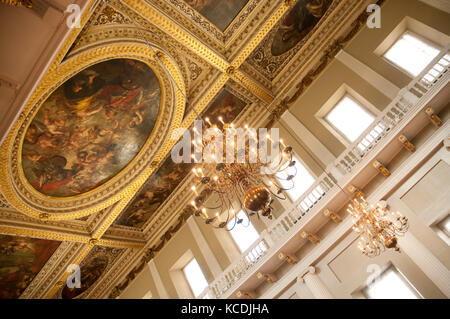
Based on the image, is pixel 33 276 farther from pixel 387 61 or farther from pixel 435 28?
pixel 435 28

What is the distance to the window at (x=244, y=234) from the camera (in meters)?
8.66

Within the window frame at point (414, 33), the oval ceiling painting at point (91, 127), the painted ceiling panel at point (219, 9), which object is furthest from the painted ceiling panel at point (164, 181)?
the window frame at point (414, 33)

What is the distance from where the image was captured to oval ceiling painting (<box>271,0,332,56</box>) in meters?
8.07

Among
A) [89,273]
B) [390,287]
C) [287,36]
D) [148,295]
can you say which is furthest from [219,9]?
[89,273]

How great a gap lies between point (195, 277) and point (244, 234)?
8.29 feet

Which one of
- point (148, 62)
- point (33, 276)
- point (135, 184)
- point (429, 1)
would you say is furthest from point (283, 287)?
point (33, 276)

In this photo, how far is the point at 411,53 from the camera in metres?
7.00

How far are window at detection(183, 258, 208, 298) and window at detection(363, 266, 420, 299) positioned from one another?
5.24 meters

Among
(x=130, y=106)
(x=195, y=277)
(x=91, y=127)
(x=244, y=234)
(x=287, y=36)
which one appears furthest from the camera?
(x=195, y=277)

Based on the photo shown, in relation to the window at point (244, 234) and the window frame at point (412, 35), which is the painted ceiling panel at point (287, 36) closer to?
the window frame at point (412, 35)

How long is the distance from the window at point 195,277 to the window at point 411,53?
846cm

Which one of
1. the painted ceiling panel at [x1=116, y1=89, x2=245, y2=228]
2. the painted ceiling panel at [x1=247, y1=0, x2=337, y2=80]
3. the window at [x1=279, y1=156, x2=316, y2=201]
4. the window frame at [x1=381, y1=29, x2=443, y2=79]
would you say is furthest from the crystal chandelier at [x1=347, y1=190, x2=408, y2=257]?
the painted ceiling panel at [x1=247, y1=0, x2=337, y2=80]

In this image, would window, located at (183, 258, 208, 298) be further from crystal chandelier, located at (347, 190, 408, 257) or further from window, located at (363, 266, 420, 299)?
crystal chandelier, located at (347, 190, 408, 257)

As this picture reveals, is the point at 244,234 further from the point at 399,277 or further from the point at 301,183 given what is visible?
the point at 399,277
